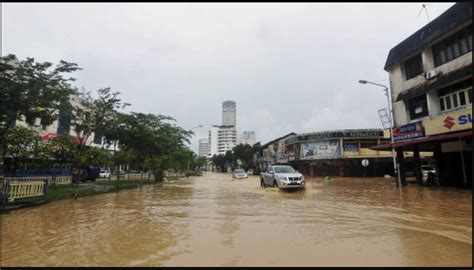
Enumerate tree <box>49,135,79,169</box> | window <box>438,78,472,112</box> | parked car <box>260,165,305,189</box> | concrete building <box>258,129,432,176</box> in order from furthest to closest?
1. concrete building <box>258,129,432,176</box>
2. tree <box>49,135,79,169</box>
3. parked car <box>260,165,305,189</box>
4. window <box>438,78,472,112</box>

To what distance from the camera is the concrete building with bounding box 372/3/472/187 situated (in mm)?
16188

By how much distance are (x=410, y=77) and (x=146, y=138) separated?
1957cm

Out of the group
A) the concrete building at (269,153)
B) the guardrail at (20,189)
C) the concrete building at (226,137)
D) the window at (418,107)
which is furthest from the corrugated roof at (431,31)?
the concrete building at (226,137)

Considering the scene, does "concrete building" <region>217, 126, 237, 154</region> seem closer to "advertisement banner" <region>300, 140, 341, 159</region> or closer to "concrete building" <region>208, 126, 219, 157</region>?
"concrete building" <region>208, 126, 219, 157</region>

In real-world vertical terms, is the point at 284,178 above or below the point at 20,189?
above

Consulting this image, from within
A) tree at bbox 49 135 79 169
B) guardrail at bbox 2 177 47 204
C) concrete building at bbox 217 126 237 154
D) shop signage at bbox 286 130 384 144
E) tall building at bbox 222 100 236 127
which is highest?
tall building at bbox 222 100 236 127

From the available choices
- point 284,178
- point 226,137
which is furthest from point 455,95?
point 226,137

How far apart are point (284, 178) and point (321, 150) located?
97.0ft

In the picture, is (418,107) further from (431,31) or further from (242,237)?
(242,237)

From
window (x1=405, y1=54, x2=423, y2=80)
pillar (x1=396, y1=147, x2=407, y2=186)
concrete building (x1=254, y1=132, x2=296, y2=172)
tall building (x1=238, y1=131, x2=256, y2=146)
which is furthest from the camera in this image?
tall building (x1=238, y1=131, x2=256, y2=146)

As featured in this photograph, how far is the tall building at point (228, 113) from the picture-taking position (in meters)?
186

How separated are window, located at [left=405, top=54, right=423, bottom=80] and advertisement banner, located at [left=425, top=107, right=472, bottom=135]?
4.57 m

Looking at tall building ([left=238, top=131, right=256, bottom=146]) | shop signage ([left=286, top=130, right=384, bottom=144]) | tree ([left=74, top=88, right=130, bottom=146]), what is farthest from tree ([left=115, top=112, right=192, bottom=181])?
tall building ([left=238, top=131, right=256, bottom=146])

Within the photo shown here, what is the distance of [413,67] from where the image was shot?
67.5ft
